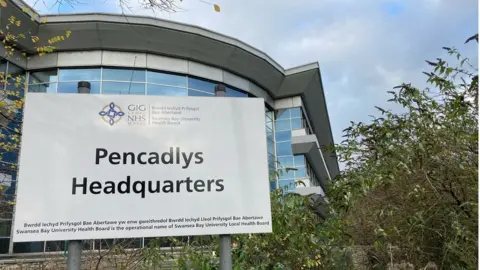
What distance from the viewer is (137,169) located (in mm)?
3088

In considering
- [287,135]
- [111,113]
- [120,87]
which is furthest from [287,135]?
[111,113]

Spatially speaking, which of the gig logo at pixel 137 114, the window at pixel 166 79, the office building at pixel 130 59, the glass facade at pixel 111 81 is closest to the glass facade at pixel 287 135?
the office building at pixel 130 59

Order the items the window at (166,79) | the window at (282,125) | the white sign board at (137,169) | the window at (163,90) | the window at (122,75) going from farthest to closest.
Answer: the window at (282,125)
the window at (166,79)
the window at (163,90)
the window at (122,75)
the white sign board at (137,169)

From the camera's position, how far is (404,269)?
3848 millimetres

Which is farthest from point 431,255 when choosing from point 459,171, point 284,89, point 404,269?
point 284,89

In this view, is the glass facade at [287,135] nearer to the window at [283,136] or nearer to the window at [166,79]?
the window at [283,136]

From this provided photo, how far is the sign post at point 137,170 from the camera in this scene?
2.91m

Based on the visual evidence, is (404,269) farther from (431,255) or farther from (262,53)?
(262,53)

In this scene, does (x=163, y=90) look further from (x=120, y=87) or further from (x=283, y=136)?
(x=283, y=136)

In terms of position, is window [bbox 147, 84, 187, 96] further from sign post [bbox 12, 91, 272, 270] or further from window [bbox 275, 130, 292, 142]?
sign post [bbox 12, 91, 272, 270]

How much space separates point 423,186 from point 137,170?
270cm

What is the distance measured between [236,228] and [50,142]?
143 cm

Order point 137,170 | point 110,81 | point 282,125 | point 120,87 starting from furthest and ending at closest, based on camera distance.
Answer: point 282,125 < point 110,81 < point 120,87 < point 137,170

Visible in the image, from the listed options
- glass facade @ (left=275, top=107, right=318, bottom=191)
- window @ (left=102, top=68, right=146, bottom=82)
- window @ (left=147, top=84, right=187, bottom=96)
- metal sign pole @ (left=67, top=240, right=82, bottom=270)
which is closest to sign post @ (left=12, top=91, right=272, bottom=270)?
metal sign pole @ (left=67, top=240, right=82, bottom=270)
